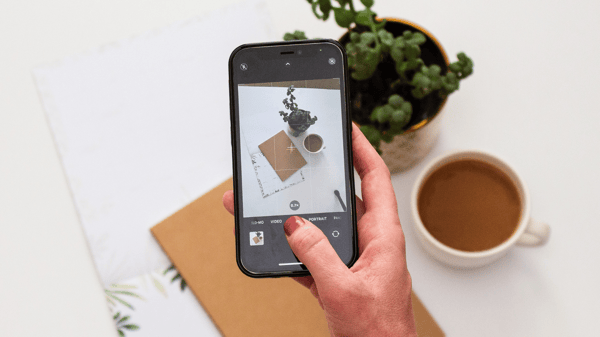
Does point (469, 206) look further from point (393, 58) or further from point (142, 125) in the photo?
point (142, 125)

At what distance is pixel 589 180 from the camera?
0.61m

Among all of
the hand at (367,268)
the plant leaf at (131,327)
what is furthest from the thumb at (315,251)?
the plant leaf at (131,327)

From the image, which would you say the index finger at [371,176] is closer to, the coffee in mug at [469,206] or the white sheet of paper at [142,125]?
the coffee in mug at [469,206]

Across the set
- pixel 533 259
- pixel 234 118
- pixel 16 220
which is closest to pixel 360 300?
pixel 234 118

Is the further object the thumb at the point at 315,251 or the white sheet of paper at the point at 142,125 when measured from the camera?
the white sheet of paper at the point at 142,125

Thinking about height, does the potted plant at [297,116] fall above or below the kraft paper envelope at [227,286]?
above

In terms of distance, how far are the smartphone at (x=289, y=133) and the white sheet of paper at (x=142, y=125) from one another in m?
0.21

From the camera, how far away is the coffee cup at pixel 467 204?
0.54 metres

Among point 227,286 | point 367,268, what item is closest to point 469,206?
point 367,268

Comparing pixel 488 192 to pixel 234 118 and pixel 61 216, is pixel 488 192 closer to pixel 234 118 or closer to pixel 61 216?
pixel 234 118

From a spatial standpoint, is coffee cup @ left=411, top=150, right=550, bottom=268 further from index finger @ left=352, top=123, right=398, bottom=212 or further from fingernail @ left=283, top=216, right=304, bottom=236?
fingernail @ left=283, top=216, right=304, bottom=236

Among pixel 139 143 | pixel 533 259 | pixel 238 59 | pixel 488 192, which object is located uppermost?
pixel 238 59

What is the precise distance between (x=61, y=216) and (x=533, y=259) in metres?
0.71

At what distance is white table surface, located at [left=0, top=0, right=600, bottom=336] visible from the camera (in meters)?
0.59
